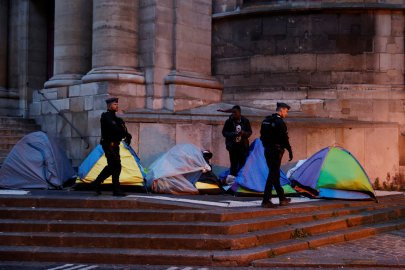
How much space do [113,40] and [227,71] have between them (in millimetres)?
3407

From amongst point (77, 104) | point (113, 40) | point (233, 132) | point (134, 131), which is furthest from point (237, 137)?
point (77, 104)

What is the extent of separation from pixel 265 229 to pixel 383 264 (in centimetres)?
192

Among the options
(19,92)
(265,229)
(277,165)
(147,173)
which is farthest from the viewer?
(19,92)

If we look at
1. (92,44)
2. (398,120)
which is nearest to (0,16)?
(92,44)

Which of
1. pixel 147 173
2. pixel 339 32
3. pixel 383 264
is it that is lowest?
pixel 383 264

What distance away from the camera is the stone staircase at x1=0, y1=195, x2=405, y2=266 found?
788cm

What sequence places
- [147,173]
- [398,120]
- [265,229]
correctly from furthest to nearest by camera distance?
[398,120] → [147,173] → [265,229]

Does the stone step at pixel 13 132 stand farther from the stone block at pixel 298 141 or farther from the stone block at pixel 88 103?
the stone block at pixel 298 141

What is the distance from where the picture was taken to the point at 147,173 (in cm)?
1195

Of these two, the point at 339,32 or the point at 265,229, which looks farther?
the point at 339,32

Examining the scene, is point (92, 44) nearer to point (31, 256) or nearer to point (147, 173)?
point (147, 173)

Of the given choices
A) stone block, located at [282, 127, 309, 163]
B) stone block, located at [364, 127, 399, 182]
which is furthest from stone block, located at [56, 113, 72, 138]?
stone block, located at [364, 127, 399, 182]

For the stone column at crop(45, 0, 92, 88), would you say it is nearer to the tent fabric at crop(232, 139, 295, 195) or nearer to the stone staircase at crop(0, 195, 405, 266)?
the tent fabric at crop(232, 139, 295, 195)

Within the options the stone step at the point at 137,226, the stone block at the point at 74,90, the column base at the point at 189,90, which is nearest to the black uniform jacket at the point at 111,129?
the stone step at the point at 137,226
